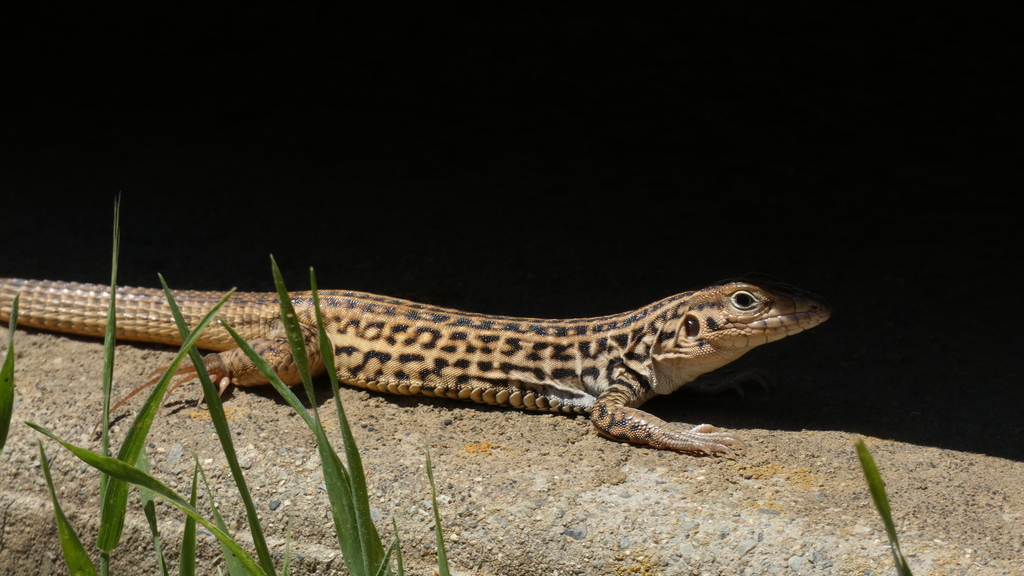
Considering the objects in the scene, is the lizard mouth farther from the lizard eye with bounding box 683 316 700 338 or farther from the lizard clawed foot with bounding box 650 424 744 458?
the lizard clawed foot with bounding box 650 424 744 458

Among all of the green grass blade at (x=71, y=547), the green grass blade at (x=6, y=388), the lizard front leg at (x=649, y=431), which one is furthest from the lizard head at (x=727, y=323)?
the green grass blade at (x=6, y=388)

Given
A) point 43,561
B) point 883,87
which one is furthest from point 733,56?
point 43,561

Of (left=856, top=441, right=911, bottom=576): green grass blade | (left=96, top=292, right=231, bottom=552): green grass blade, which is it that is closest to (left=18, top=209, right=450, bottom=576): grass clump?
(left=96, top=292, right=231, bottom=552): green grass blade

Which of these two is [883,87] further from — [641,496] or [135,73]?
[135,73]

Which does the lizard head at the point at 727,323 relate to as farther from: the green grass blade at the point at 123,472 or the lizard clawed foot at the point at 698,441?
the green grass blade at the point at 123,472

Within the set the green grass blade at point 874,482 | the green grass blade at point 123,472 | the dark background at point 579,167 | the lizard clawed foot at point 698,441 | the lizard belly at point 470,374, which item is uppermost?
the dark background at point 579,167

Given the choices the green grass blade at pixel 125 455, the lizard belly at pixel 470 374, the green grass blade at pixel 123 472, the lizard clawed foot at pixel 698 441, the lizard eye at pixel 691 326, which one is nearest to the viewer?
the green grass blade at pixel 123 472

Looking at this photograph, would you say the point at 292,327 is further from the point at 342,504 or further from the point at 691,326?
the point at 691,326

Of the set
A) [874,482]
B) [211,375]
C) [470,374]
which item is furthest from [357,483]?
[211,375]
